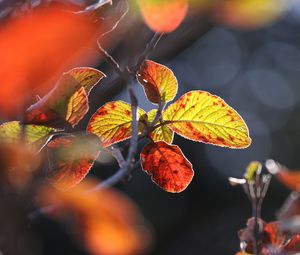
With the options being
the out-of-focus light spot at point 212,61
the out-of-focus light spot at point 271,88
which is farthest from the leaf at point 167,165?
the out-of-focus light spot at point 271,88

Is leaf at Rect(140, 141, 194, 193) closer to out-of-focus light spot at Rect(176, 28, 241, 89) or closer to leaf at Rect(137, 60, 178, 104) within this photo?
leaf at Rect(137, 60, 178, 104)

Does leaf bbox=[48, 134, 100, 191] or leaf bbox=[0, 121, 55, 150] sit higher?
leaf bbox=[0, 121, 55, 150]

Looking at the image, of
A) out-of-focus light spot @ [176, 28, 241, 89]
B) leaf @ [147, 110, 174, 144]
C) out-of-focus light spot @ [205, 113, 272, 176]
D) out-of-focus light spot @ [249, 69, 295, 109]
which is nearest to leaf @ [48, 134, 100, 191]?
leaf @ [147, 110, 174, 144]

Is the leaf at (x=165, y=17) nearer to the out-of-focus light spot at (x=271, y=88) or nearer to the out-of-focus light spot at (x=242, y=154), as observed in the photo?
the out-of-focus light spot at (x=242, y=154)

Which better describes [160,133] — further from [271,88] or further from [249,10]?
[271,88]

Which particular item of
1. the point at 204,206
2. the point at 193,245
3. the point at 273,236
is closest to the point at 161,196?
the point at 204,206

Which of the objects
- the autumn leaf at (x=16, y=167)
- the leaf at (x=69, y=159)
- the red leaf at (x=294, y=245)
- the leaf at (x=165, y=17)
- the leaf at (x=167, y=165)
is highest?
the autumn leaf at (x=16, y=167)
